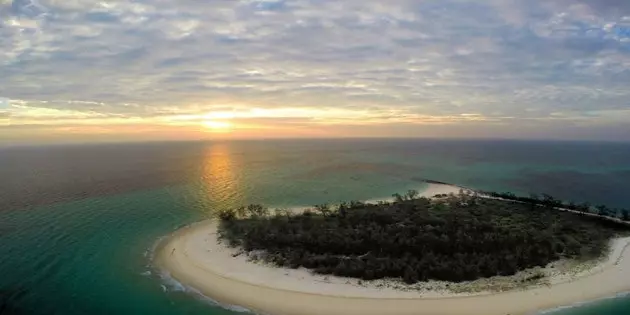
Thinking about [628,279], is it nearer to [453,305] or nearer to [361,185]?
[453,305]

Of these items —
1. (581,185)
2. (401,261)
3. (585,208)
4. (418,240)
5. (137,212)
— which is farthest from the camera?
(581,185)

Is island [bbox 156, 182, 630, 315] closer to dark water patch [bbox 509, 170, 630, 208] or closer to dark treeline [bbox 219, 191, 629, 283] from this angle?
dark treeline [bbox 219, 191, 629, 283]

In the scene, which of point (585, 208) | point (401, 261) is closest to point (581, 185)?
point (585, 208)

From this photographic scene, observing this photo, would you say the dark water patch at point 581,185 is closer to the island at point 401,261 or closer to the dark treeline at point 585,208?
the dark treeline at point 585,208

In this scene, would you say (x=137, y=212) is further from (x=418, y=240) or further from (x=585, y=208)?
(x=585, y=208)

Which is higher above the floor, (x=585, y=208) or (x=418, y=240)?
(x=585, y=208)

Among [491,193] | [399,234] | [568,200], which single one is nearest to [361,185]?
[491,193]

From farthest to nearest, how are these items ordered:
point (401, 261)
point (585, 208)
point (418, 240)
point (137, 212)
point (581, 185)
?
point (581, 185) < point (137, 212) < point (585, 208) < point (418, 240) < point (401, 261)
